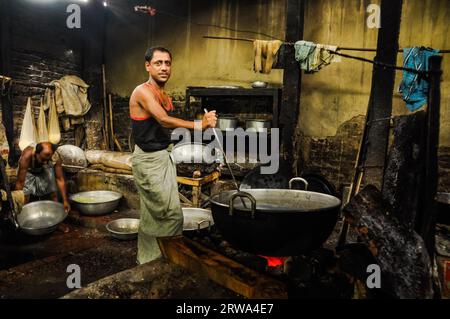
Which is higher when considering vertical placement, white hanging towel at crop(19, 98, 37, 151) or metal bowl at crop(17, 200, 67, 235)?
white hanging towel at crop(19, 98, 37, 151)

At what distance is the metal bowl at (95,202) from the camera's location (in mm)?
5871

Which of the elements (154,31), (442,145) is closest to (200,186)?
(442,145)

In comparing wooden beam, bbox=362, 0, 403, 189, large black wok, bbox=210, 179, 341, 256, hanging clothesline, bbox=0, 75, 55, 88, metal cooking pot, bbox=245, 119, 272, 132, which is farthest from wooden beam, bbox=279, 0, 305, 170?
hanging clothesline, bbox=0, 75, 55, 88

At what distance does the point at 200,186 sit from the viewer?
5934mm

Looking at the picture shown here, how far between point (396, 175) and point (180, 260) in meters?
1.86

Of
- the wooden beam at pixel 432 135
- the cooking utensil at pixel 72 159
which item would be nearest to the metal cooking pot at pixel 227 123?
the cooking utensil at pixel 72 159

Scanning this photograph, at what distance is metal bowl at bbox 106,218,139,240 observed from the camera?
4.98 meters

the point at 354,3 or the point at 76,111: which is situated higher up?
the point at 354,3

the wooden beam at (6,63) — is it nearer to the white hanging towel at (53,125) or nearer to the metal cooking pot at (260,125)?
Answer: the white hanging towel at (53,125)

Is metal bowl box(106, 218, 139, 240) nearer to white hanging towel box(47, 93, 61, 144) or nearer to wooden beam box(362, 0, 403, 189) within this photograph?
wooden beam box(362, 0, 403, 189)

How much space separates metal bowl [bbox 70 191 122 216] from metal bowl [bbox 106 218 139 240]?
0.74 meters

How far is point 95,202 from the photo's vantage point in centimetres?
589

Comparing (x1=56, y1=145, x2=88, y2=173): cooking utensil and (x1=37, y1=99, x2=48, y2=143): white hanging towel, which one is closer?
(x1=56, y1=145, x2=88, y2=173): cooking utensil
